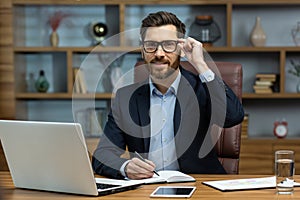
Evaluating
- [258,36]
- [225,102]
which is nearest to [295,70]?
[258,36]

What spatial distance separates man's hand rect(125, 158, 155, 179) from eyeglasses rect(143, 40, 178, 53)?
1.36 ft

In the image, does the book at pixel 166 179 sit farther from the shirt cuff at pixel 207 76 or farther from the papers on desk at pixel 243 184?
the shirt cuff at pixel 207 76

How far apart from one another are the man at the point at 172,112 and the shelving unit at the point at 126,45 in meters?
1.90

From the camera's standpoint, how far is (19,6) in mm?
4434

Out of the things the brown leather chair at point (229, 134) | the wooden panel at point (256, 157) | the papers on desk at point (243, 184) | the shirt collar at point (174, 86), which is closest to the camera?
the papers on desk at point (243, 184)

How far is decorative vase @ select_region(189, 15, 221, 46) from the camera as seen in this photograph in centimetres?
429

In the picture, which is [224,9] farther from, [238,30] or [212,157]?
[212,157]

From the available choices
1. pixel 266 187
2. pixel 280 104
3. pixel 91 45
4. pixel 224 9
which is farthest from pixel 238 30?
pixel 266 187

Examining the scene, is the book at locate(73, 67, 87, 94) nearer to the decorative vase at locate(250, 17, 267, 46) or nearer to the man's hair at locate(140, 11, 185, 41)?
the decorative vase at locate(250, 17, 267, 46)

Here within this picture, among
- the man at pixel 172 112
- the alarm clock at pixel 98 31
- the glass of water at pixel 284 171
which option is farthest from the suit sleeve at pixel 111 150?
the alarm clock at pixel 98 31

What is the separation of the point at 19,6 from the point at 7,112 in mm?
806

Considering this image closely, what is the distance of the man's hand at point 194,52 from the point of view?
7.27 feet

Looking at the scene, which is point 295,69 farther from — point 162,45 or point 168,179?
point 168,179

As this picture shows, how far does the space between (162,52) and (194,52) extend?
0.17 meters
